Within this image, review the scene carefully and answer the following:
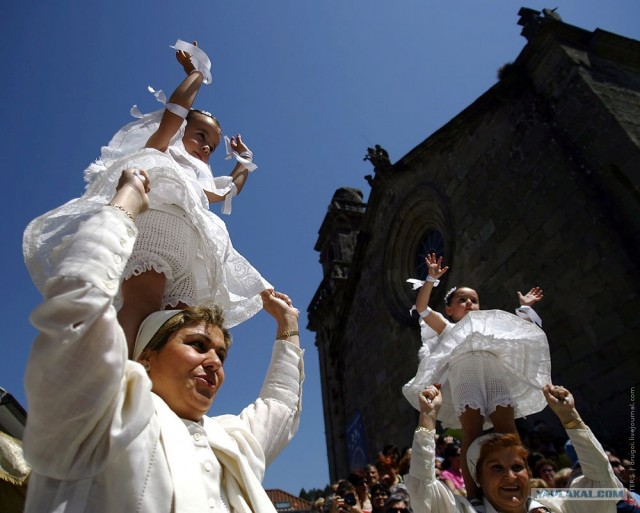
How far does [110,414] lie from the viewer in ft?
4.25

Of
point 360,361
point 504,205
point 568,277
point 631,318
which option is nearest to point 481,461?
point 631,318

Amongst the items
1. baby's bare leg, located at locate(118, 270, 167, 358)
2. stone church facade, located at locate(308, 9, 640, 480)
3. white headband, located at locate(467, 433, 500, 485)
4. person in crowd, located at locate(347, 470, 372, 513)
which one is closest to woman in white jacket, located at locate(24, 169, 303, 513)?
baby's bare leg, located at locate(118, 270, 167, 358)

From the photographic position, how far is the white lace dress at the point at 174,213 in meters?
2.26

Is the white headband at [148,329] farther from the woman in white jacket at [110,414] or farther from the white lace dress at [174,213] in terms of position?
the white lace dress at [174,213]

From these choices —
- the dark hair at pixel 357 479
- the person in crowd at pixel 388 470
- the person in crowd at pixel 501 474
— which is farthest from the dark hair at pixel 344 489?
the person in crowd at pixel 501 474

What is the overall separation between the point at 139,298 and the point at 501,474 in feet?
7.50

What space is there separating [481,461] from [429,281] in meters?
2.13

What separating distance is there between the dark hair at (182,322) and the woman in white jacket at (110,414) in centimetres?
11

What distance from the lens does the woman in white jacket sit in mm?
1192

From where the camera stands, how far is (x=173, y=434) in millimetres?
1503

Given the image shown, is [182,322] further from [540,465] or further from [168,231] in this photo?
[540,465]

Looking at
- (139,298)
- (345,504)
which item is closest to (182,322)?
(139,298)

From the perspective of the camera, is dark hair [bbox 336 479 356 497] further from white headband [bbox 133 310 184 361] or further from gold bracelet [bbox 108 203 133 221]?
gold bracelet [bbox 108 203 133 221]

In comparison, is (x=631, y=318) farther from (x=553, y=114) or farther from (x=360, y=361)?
(x=360, y=361)
